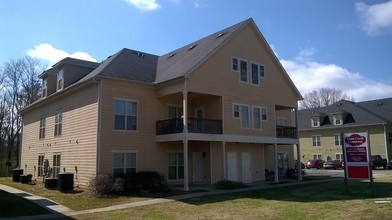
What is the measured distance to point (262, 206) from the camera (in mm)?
15609

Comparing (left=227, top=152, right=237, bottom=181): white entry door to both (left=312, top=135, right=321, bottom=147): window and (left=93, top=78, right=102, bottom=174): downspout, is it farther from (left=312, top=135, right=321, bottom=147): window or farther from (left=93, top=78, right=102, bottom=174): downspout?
(left=312, top=135, right=321, bottom=147): window

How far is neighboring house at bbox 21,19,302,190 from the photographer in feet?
74.8

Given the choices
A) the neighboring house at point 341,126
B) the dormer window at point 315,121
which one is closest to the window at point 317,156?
the neighboring house at point 341,126

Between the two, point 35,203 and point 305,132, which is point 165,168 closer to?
point 35,203

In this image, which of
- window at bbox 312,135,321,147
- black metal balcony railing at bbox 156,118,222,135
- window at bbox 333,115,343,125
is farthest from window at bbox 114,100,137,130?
window at bbox 312,135,321,147

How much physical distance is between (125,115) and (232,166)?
28.1 feet

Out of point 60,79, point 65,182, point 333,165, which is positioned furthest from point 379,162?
point 65,182

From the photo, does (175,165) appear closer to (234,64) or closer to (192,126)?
(192,126)

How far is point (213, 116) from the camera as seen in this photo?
2552 cm

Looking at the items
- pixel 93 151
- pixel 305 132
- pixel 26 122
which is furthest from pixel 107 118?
pixel 305 132

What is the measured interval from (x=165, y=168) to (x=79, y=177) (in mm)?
5537

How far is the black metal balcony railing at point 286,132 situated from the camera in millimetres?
29728

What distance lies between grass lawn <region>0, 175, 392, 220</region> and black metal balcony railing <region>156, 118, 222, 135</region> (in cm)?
517

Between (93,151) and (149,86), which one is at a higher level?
(149,86)
